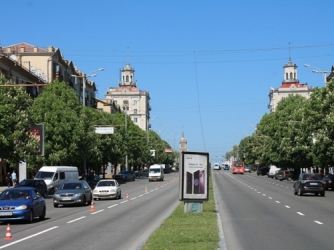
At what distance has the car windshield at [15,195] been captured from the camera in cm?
2555

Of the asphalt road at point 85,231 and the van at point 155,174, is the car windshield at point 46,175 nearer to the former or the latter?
the asphalt road at point 85,231

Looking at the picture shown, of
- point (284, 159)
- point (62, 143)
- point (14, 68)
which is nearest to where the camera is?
point (62, 143)

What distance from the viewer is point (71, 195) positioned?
35.7 metres

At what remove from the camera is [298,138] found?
80312 mm

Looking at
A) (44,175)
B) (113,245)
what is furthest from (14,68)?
(113,245)

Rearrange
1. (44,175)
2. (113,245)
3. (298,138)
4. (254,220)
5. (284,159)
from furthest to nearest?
1. (284,159)
2. (298,138)
3. (44,175)
4. (254,220)
5. (113,245)

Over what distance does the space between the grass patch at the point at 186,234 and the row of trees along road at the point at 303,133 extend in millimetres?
37169

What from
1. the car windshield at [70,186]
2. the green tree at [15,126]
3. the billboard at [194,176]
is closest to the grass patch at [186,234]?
the billboard at [194,176]

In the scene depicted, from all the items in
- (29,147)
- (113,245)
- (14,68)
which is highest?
(14,68)

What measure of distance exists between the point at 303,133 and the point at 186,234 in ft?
207

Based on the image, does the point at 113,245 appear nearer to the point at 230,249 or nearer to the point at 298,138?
the point at 230,249

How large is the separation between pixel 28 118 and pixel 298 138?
4132 cm

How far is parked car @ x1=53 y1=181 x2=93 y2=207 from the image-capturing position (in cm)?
3569

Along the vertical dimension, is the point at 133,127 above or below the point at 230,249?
above
